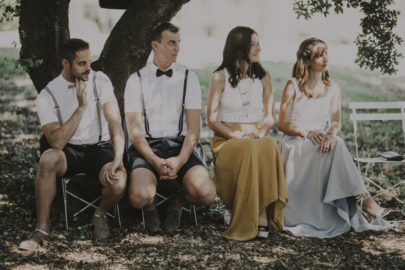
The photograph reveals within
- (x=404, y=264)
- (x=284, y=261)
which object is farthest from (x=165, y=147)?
(x=404, y=264)

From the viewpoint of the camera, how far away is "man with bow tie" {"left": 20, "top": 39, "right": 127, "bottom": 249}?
4582 millimetres

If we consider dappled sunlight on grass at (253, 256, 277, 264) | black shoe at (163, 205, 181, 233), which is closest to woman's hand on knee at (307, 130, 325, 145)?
dappled sunlight on grass at (253, 256, 277, 264)

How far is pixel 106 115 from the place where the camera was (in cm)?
485

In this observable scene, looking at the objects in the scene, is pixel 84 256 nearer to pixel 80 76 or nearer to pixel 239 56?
pixel 80 76

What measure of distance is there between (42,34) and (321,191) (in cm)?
349

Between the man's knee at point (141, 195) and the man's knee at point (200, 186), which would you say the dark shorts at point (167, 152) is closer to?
the man's knee at point (200, 186)

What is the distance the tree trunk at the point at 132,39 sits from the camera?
5.83 metres

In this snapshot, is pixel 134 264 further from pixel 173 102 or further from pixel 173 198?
pixel 173 102

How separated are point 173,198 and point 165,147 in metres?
0.54

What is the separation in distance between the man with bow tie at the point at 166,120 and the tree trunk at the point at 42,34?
4.39 ft

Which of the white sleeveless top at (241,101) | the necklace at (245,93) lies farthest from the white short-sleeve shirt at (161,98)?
the necklace at (245,93)

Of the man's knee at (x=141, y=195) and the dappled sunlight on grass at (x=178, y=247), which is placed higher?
the man's knee at (x=141, y=195)

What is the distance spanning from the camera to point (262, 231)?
15.7 ft

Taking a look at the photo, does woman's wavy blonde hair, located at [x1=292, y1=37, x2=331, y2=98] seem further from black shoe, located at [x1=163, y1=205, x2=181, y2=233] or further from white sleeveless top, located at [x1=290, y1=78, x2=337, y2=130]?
black shoe, located at [x1=163, y1=205, x2=181, y2=233]
